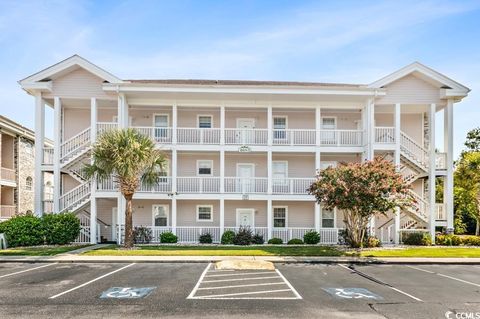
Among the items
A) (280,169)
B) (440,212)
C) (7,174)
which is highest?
(280,169)

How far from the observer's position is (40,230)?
2109 cm

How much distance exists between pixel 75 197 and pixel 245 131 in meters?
10.9

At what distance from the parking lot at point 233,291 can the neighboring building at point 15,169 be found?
51.4 feet

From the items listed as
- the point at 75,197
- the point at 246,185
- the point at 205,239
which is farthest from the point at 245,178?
the point at 75,197

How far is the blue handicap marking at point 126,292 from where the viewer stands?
1006 centimetres

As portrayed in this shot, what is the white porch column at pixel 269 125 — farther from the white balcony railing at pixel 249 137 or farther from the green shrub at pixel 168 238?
the green shrub at pixel 168 238

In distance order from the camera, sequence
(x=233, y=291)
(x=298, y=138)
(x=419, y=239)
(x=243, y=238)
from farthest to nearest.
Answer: (x=298, y=138)
(x=419, y=239)
(x=243, y=238)
(x=233, y=291)

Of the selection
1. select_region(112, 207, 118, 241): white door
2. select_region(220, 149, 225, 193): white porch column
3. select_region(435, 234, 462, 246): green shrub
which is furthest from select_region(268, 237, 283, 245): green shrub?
select_region(112, 207, 118, 241): white door

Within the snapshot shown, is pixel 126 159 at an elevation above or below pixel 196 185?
above

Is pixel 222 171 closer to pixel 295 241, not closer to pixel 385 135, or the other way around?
pixel 295 241

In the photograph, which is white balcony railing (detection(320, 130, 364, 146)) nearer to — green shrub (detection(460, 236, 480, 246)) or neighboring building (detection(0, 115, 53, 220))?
green shrub (detection(460, 236, 480, 246))

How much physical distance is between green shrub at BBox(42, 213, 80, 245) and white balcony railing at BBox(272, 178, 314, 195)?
38.7 feet

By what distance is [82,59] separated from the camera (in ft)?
75.2

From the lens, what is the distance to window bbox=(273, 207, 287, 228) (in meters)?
25.5
